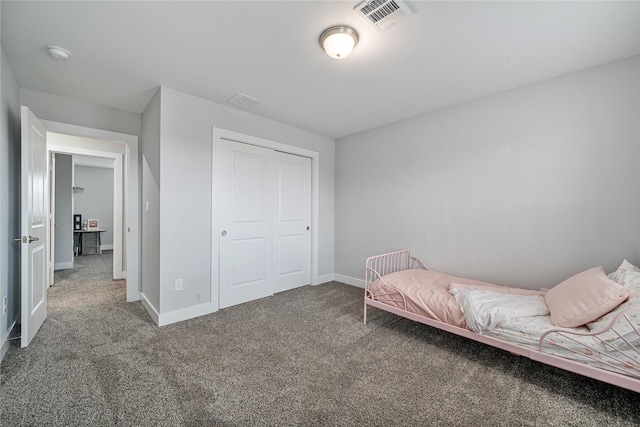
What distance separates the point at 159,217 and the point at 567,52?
383 centimetres

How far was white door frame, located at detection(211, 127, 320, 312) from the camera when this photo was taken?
304 centimetres

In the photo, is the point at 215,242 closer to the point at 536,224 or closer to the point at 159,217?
the point at 159,217

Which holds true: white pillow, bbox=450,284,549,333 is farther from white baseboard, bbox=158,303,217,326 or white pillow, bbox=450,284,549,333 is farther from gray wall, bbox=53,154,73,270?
gray wall, bbox=53,154,73,270

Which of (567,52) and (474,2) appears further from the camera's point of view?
(567,52)

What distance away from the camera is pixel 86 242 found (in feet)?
21.8

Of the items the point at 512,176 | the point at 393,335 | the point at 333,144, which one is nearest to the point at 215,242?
the point at 393,335

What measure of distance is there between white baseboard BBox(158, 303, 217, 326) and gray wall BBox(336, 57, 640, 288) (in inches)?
93.3

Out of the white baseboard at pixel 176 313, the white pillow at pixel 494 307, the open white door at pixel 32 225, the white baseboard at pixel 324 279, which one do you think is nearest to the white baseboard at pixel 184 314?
the white baseboard at pixel 176 313

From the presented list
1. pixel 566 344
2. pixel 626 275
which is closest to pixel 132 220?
pixel 566 344

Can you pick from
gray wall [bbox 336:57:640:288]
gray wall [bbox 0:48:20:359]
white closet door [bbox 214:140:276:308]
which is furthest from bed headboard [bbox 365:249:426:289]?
gray wall [bbox 0:48:20:359]

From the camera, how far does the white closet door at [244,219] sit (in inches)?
125

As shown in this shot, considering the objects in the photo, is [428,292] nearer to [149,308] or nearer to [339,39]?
[339,39]

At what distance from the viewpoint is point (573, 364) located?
1607mm

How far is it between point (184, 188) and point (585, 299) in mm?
3452
